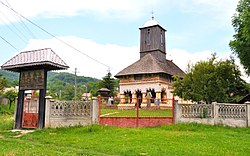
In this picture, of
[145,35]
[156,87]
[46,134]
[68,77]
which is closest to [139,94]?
[156,87]

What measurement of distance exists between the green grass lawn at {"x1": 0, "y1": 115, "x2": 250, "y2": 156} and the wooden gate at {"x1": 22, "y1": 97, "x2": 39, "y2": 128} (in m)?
1.74

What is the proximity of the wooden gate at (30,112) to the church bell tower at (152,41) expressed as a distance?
2091 cm

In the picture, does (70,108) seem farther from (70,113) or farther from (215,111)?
(215,111)

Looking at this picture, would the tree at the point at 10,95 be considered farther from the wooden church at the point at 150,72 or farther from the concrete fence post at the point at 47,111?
the concrete fence post at the point at 47,111

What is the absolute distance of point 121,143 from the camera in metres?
9.61

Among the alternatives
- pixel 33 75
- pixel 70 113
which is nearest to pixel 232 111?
pixel 70 113

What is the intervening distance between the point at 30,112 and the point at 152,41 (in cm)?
2214

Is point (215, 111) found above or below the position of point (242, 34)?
below

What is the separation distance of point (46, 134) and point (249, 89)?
17.2 m

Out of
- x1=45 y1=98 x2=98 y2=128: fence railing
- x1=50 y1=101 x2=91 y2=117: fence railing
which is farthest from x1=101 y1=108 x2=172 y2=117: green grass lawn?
x1=50 y1=101 x2=91 y2=117: fence railing

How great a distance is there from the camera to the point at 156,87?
29969 millimetres

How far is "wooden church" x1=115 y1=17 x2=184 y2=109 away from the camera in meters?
30.3

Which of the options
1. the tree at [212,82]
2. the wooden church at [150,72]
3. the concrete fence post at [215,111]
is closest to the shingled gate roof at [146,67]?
the wooden church at [150,72]

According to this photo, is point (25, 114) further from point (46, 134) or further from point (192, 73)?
point (192, 73)
